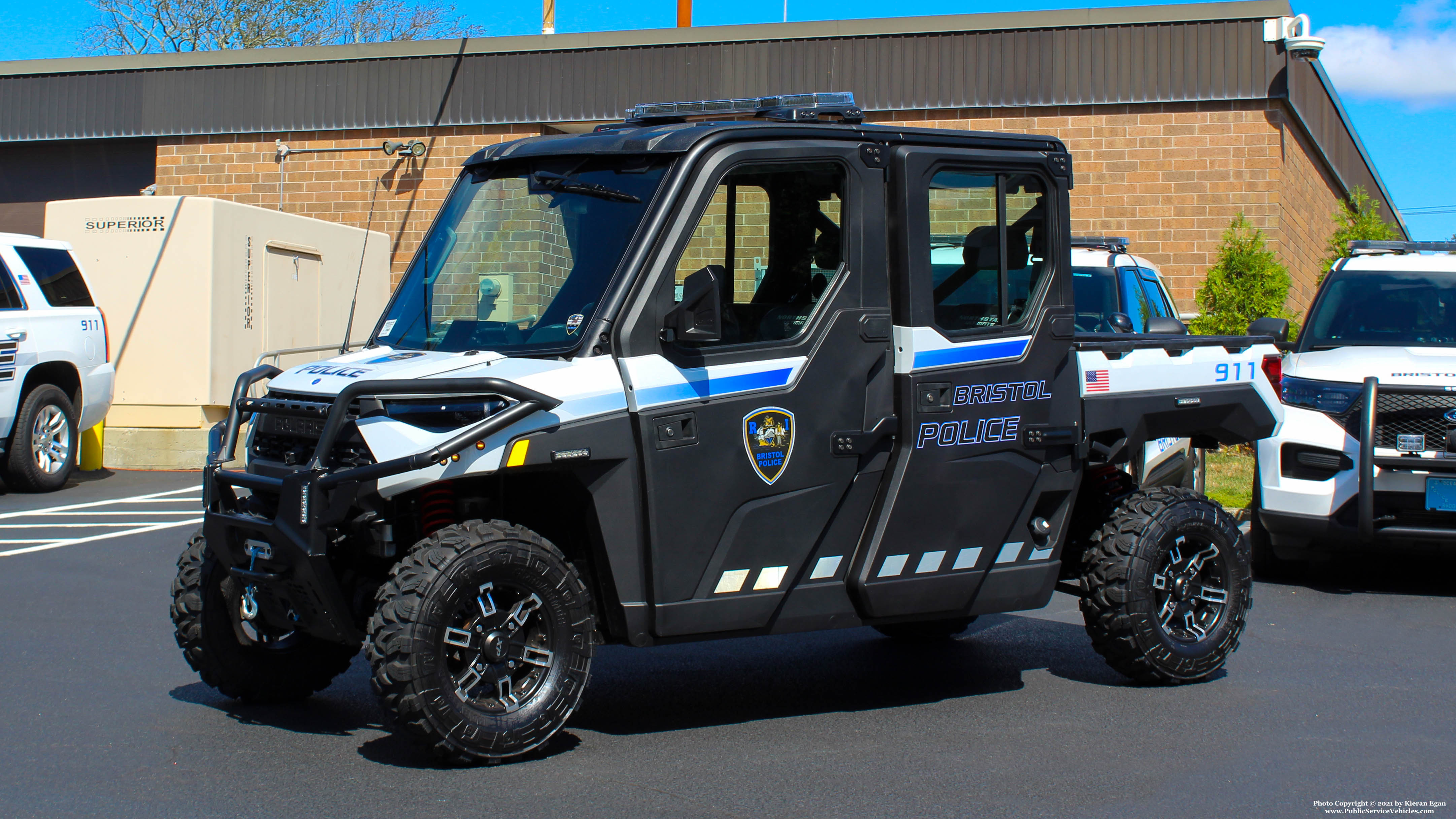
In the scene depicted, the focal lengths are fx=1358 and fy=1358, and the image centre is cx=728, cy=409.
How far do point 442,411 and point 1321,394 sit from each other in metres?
6.16

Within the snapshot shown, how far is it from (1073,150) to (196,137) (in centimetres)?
1501

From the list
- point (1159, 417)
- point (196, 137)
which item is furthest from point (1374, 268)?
point (196, 137)

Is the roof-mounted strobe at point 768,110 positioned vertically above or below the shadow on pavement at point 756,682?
above

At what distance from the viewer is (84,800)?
445 cm

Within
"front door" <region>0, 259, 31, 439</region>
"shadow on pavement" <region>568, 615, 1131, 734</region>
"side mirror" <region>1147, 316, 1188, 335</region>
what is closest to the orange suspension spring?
"shadow on pavement" <region>568, 615, 1131, 734</region>

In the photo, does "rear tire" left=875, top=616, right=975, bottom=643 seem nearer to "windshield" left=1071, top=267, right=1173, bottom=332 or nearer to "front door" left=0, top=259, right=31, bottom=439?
"windshield" left=1071, top=267, right=1173, bottom=332

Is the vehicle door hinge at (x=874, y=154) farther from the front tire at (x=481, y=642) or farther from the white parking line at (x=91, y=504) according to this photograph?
the white parking line at (x=91, y=504)

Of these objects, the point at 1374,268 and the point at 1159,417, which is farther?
the point at 1374,268

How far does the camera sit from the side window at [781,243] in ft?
17.6

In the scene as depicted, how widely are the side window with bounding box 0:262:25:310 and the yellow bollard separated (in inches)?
119

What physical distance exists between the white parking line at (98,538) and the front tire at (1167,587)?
758 cm

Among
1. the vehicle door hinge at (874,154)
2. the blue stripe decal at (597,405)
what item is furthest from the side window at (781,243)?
the blue stripe decal at (597,405)

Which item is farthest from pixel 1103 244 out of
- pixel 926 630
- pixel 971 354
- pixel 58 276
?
pixel 58 276

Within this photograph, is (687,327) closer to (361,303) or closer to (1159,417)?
(1159,417)
